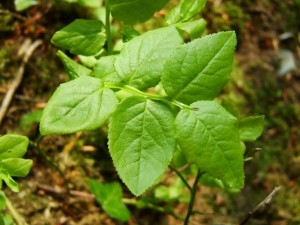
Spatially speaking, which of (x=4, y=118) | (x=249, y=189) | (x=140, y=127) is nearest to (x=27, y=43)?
(x=4, y=118)

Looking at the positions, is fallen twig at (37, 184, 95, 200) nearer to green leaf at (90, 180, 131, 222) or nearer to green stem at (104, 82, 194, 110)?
green leaf at (90, 180, 131, 222)

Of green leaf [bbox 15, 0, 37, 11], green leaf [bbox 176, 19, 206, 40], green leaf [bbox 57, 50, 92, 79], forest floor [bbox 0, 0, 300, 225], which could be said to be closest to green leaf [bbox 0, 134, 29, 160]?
green leaf [bbox 57, 50, 92, 79]

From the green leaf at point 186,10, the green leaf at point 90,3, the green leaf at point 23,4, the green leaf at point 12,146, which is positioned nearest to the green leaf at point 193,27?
the green leaf at point 186,10

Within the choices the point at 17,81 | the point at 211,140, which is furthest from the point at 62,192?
the point at 211,140

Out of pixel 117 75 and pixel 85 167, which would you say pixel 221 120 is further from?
pixel 85 167

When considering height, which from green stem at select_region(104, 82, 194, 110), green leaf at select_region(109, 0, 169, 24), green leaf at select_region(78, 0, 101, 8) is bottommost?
green leaf at select_region(78, 0, 101, 8)

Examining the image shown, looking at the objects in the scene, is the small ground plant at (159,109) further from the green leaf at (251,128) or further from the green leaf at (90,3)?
the green leaf at (90,3)
